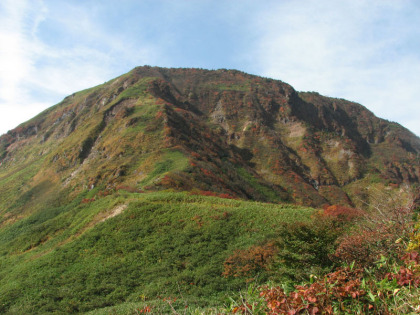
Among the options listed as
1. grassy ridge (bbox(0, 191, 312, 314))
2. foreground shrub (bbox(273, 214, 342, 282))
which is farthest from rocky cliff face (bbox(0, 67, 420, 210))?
foreground shrub (bbox(273, 214, 342, 282))

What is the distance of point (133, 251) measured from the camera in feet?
69.9

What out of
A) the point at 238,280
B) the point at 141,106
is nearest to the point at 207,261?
the point at 238,280

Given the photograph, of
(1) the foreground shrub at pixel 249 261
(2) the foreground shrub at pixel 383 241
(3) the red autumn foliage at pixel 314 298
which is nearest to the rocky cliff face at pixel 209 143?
(1) the foreground shrub at pixel 249 261

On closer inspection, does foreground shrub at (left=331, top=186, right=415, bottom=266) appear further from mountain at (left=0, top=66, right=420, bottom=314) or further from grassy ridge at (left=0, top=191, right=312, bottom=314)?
grassy ridge at (left=0, top=191, right=312, bottom=314)

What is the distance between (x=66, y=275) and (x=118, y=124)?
45.4 m

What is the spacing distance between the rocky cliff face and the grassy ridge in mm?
7901

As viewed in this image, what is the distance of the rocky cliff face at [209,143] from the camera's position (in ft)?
150

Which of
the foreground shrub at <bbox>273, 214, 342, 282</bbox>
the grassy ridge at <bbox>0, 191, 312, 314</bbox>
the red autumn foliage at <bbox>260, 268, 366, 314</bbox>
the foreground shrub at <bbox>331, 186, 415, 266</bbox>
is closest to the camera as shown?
the red autumn foliage at <bbox>260, 268, 366, 314</bbox>

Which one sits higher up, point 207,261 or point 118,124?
point 118,124

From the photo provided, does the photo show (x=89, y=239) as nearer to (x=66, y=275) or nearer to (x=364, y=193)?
(x=66, y=275)

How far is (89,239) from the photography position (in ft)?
77.4

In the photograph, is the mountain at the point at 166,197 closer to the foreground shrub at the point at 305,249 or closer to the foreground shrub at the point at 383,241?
the foreground shrub at the point at 305,249

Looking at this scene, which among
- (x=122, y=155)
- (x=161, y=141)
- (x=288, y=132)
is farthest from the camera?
(x=288, y=132)

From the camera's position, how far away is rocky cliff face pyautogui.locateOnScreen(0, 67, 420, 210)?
45.7 metres
